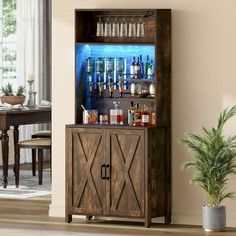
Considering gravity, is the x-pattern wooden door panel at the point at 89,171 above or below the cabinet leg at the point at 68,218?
above

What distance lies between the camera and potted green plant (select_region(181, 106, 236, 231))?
8211mm

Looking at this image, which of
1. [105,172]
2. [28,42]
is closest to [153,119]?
[105,172]

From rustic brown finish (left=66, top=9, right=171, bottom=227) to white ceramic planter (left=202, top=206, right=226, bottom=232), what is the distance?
445mm

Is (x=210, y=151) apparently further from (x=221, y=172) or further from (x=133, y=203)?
(x=133, y=203)

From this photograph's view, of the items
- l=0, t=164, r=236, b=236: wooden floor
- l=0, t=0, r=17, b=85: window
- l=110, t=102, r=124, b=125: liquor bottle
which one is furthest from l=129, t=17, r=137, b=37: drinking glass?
l=0, t=0, r=17, b=85: window

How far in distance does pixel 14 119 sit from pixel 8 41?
262 centimetres

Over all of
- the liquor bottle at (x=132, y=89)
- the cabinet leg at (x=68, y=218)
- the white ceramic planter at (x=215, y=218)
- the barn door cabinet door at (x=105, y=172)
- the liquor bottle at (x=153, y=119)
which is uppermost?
the liquor bottle at (x=132, y=89)

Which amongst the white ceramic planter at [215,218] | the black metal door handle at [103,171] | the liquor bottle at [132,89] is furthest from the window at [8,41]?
the white ceramic planter at [215,218]

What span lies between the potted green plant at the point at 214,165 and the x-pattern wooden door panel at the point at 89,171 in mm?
716

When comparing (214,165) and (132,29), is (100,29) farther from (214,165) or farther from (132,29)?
(214,165)

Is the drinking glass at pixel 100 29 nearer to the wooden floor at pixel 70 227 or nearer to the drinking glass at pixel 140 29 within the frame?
the drinking glass at pixel 140 29

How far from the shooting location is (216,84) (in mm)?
8445

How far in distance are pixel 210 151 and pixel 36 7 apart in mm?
5436

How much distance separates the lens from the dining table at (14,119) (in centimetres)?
1070
